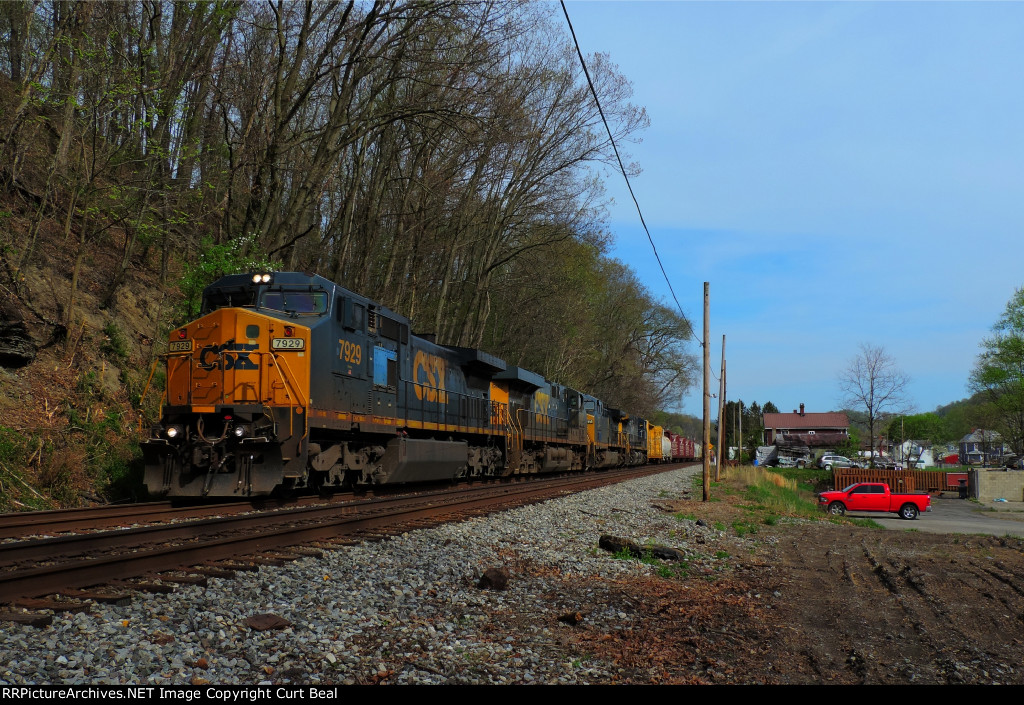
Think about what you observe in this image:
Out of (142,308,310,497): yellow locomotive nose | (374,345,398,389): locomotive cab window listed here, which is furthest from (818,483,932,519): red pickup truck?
(142,308,310,497): yellow locomotive nose

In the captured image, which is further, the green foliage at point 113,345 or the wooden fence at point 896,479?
the wooden fence at point 896,479

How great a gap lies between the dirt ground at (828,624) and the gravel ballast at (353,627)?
0.39 metres

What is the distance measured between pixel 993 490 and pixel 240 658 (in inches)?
1593

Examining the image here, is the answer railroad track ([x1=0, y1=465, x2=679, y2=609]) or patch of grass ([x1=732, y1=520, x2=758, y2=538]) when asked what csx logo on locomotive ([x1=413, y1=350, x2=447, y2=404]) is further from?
patch of grass ([x1=732, y1=520, x2=758, y2=538])

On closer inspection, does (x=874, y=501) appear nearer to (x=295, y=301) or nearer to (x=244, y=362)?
(x=295, y=301)

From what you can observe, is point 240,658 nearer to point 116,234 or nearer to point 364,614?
point 364,614

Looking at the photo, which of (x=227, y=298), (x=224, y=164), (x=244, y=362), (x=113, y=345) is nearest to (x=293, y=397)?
(x=244, y=362)

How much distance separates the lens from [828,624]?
5840 millimetres

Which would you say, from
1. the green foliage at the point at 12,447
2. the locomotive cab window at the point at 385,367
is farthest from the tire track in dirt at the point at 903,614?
the green foliage at the point at 12,447

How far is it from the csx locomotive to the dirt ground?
6215 millimetres

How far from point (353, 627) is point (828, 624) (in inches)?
148

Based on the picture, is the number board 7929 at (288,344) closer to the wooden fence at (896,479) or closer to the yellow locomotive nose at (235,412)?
the yellow locomotive nose at (235,412)

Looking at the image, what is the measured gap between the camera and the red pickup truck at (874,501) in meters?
23.3
